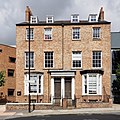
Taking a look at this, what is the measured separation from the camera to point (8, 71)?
59.4 m

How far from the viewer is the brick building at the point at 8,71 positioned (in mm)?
56469

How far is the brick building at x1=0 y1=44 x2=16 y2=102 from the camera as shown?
185 feet

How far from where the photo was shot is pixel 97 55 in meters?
40.4

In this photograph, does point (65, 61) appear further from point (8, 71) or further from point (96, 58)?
point (8, 71)

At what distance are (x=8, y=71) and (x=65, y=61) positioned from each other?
71.5 ft

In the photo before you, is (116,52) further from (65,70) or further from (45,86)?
(45,86)

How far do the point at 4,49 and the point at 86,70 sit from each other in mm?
23832

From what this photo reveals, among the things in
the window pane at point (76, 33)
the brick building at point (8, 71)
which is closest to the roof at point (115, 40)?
the window pane at point (76, 33)

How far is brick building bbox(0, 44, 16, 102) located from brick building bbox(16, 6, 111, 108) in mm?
16570

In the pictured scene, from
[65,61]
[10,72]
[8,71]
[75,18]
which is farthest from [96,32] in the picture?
[10,72]

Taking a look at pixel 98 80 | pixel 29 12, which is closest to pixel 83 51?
pixel 98 80

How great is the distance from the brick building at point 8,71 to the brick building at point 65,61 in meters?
16.6

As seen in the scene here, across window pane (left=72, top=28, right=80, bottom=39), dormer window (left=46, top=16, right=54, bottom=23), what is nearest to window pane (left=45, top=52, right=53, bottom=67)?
window pane (left=72, top=28, right=80, bottom=39)

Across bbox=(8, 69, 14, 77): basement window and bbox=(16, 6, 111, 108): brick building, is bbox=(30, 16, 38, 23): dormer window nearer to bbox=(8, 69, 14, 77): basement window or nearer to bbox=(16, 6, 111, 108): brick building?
bbox=(16, 6, 111, 108): brick building
